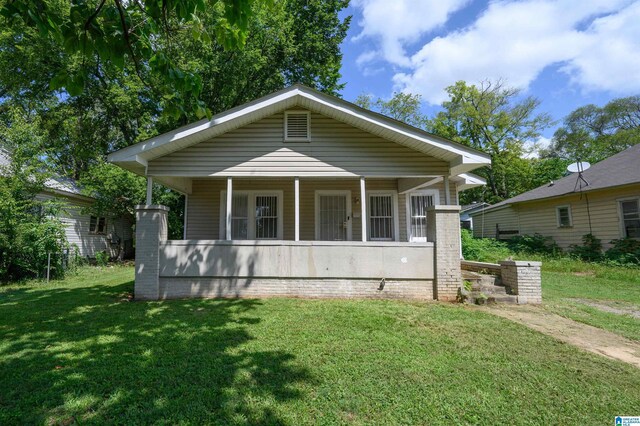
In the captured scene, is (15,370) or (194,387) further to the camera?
(15,370)

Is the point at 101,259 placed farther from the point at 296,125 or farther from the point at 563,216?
the point at 563,216

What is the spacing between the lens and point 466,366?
3477mm

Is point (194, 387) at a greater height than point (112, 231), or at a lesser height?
lesser

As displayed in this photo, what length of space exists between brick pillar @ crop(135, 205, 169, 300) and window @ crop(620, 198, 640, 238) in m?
16.3

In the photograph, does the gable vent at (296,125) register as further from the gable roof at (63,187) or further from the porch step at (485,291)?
the gable roof at (63,187)

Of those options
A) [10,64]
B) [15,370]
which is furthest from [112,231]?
[15,370]

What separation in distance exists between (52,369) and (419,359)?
13.2 feet

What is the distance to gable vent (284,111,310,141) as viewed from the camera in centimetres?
776

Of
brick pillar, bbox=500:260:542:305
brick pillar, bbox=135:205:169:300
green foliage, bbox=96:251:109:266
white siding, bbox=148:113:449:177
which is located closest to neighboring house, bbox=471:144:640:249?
brick pillar, bbox=500:260:542:305

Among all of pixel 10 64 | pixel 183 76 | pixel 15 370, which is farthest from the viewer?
pixel 10 64

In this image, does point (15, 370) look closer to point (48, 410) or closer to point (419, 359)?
point (48, 410)

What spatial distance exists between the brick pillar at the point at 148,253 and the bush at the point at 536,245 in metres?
16.3

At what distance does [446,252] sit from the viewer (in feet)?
22.3

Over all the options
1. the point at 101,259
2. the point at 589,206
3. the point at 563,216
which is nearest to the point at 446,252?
the point at 589,206
